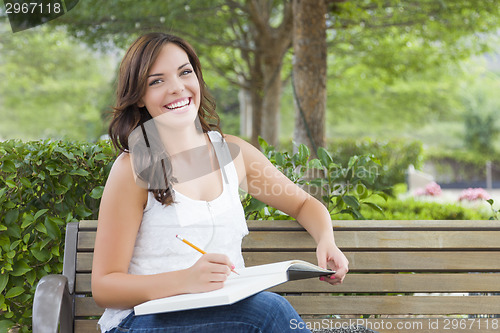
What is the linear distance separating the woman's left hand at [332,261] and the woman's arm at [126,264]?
52 centimetres

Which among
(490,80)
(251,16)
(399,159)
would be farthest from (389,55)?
(490,80)

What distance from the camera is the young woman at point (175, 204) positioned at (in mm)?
1784

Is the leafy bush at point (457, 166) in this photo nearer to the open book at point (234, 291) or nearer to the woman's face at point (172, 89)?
the woman's face at point (172, 89)

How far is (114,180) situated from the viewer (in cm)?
197

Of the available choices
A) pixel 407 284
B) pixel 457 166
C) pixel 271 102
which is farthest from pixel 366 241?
pixel 457 166

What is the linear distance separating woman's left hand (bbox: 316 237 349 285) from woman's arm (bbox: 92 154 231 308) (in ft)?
1.70

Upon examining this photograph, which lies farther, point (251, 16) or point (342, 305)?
point (251, 16)

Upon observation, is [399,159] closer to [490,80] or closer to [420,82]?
[420,82]

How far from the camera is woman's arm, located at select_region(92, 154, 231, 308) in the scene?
1.75 m

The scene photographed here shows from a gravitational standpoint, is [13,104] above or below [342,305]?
above

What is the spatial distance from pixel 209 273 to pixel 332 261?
2.08ft

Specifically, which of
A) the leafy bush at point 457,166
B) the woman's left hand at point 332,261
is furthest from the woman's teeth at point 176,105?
the leafy bush at point 457,166

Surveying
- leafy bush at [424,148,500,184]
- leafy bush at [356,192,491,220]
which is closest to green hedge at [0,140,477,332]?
leafy bush at [356,192,491,220]

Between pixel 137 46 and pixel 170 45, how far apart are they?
0.41 feet
